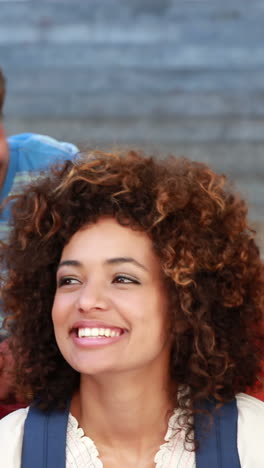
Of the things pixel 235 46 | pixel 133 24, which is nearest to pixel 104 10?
pixel 133 24

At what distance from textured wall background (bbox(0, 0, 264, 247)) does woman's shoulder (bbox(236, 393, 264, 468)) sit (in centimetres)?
299

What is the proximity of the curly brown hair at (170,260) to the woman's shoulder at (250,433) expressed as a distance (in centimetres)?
4

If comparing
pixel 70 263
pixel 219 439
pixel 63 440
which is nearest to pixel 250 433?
pixel 219 439

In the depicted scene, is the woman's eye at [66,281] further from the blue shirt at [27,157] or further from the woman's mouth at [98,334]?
the blue shirt at [27,157]

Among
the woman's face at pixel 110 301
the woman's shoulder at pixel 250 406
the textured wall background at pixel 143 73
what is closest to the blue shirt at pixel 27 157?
the woman's face at pixel 110 301

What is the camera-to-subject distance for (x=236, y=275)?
→ 1.47m

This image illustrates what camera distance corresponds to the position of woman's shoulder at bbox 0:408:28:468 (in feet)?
4.53

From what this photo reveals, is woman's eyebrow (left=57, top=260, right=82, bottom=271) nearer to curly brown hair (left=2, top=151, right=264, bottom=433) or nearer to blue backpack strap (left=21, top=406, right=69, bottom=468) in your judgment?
curly brown hair (left=2, top=151, right=264, bottom=433)

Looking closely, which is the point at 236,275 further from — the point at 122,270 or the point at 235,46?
the point at 235,46

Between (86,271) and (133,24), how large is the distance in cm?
371

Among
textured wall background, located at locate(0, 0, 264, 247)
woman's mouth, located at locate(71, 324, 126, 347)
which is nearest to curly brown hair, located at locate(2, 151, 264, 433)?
woman's mouth, located at locate(71, 324, 126, 347)

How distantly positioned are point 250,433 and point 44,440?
350 mm

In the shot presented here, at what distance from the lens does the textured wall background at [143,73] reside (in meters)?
4.54

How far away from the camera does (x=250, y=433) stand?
1.43 metres
